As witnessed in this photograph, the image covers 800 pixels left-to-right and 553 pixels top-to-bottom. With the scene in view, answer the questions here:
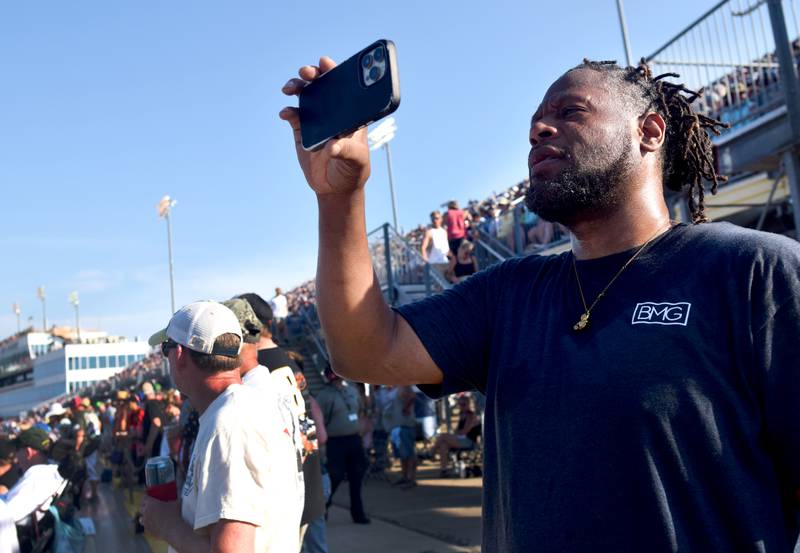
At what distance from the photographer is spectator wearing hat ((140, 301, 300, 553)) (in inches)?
93.1

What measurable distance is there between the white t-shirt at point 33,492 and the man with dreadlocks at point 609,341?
13.8 ft

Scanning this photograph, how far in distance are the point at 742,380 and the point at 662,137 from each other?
27.2 inches

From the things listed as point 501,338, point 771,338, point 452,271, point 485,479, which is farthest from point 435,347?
point 452,271

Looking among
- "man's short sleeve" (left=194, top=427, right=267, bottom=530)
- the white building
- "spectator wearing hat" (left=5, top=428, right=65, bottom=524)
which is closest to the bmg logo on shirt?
"man's short sleeve" (left=194, top=427, right=267, bottom=530)

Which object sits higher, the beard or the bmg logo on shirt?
the beard

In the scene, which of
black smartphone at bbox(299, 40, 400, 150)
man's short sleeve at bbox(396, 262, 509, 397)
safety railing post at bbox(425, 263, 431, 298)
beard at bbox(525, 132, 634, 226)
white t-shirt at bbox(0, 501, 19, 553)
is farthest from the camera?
safety railing post at bbox(425, 263, 431, 298)

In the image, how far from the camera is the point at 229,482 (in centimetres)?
239

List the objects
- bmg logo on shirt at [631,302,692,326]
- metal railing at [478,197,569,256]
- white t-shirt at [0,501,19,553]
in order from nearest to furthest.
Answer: bmg logo on shirt at [631,302,692,326] → white t-shirt at [0,501,19,553] → metal railing at [478,197,569,256]

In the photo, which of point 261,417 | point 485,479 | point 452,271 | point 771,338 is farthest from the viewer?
point 452,271

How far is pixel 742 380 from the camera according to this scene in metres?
1.42

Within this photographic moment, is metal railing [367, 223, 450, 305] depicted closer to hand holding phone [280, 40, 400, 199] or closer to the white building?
hand holding phone [280, 40, 400, 199]

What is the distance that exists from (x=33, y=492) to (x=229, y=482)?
338cm

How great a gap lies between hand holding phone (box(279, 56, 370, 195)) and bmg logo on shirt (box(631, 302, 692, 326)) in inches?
24.7

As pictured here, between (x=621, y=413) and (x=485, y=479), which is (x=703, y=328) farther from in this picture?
(x=485, y=479)
